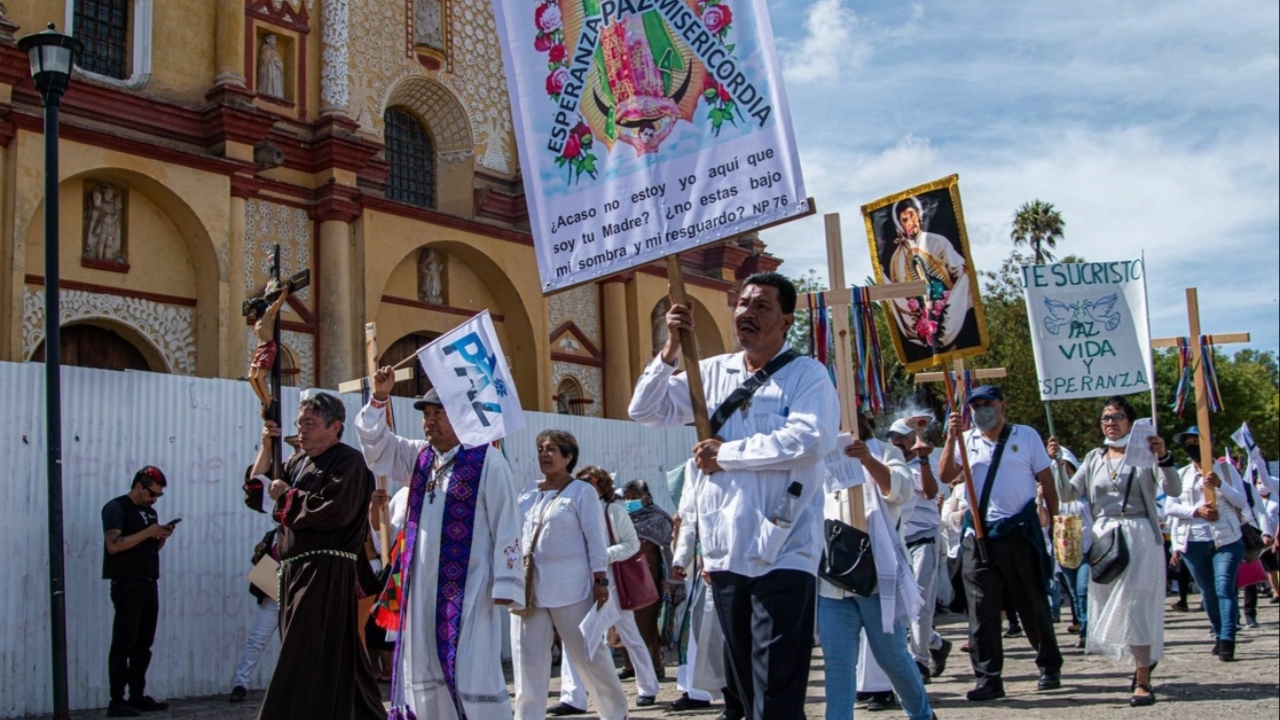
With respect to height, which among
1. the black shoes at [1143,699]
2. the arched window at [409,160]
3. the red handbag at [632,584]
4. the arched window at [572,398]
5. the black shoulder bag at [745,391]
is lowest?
the black shoes at [1143,699]

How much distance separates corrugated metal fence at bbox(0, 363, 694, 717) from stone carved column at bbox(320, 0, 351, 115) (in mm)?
8328

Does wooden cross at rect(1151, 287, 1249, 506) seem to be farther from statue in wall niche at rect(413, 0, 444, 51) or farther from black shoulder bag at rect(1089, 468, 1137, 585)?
statue in wall niche at rect(413, 0, 444, 51)

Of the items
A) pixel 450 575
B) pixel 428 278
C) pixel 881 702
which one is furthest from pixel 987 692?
pixel 428 278

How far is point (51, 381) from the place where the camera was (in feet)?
31.6

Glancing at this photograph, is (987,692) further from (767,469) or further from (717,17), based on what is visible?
(717,17)

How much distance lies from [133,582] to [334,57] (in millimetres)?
11437

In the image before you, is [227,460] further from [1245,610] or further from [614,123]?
[1245,610]

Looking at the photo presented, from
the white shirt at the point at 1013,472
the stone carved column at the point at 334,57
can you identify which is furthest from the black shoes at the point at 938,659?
the stone carved column at the point at 334,57

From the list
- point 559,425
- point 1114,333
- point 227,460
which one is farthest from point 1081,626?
point 227,460

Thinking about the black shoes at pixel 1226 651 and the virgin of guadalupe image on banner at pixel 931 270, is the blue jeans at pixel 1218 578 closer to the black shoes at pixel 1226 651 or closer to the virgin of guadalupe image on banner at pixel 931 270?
the black shoes at pixel 1226 651

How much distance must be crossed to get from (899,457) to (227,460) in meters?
6.70

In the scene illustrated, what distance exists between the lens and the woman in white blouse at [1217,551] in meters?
11.8

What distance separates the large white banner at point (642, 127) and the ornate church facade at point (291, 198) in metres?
11.9

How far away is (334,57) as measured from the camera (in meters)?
20.1
